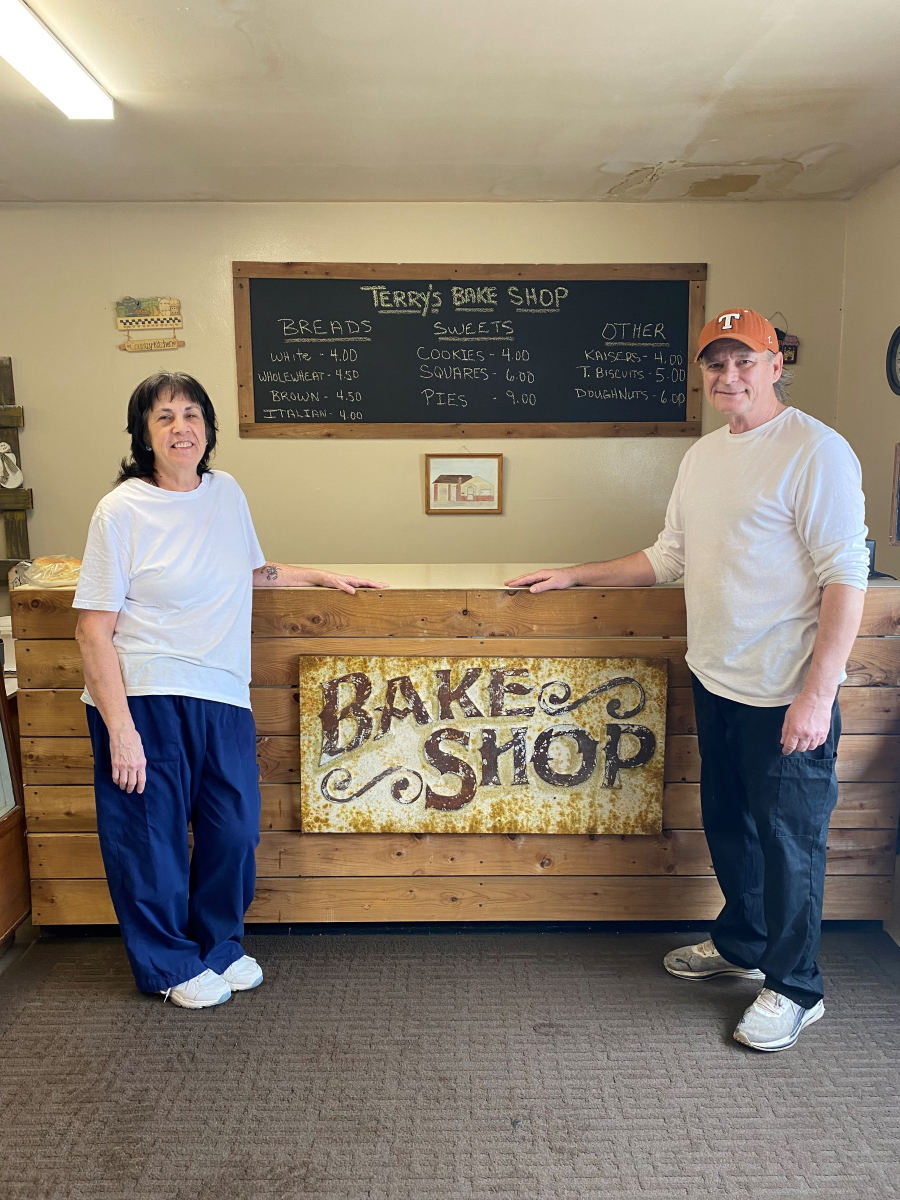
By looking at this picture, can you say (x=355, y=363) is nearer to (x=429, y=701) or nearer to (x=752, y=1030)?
(x=429, y=701)

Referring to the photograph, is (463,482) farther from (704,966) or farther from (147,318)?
(704,966)

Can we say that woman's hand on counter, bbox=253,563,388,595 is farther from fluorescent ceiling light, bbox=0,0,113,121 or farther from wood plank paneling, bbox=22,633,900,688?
fluorescent ceiling light, bbox=0,0,113,121

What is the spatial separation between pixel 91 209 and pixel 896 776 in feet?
13.3

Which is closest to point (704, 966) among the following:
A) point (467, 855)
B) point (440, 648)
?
point (467, 855)

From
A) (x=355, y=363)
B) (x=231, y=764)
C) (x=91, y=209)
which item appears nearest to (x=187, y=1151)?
(x=231, y=764)

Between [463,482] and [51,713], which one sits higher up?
[463,482]

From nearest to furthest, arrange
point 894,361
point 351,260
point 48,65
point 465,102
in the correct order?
1. point 48,65
2. point 465,102
3. point 894,361
4. point 351,260

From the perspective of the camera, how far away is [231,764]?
2191mm

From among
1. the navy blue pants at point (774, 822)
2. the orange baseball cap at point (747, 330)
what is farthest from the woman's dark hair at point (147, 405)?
the navy blue pants at point (774, 822)

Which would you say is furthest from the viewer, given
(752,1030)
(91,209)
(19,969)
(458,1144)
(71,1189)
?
(91,209)

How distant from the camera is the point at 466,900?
254 cm

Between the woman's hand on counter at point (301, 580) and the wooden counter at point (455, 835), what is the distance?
0.03 m

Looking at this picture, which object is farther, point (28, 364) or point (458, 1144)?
point (28, 364)

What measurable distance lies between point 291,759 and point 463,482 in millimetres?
2068
